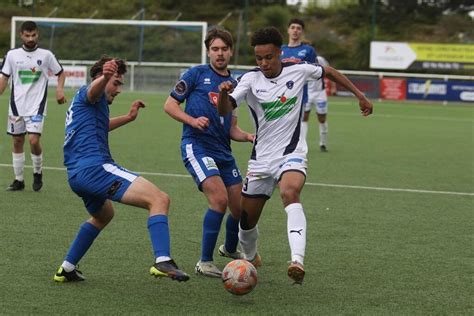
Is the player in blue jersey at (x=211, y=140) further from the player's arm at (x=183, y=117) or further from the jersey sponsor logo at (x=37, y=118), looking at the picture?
the jersey sponsor logo at (x=37, y=118)

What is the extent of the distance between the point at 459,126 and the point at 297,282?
19.7m

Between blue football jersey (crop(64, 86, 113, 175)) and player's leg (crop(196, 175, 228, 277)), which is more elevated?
blue football jersey (crop(64, 86, 113, 175))

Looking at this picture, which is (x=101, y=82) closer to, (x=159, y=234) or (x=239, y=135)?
(x=159, y=234)

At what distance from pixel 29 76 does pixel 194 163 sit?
5095 mm

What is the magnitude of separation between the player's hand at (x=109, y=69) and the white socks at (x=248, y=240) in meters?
1.75

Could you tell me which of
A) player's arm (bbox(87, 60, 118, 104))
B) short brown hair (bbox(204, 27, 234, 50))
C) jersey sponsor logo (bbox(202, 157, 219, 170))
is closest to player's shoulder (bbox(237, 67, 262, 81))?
short brown hair (bbox(204, 27, 234, 50))

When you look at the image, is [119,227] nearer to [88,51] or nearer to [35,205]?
[35,205]

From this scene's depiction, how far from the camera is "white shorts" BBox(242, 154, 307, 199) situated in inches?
254

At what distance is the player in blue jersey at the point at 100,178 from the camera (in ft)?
19.2

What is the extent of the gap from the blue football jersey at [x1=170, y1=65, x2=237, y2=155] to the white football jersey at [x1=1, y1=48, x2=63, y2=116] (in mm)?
4551

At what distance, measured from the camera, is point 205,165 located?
687cm

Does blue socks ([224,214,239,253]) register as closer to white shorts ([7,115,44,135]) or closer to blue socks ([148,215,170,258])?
blue socks ([148,215,170,258])

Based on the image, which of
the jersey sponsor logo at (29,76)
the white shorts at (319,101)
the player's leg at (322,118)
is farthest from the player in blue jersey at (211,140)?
the white shorts at (319,101)

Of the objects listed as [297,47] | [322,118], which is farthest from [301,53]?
[322,118]
